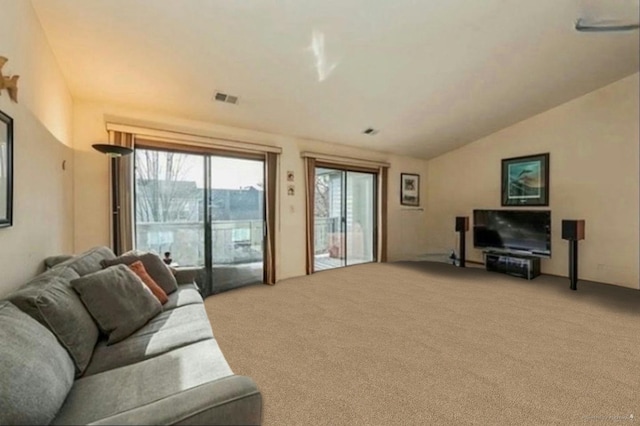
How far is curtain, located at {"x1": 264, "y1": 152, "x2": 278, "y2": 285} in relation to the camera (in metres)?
4.49

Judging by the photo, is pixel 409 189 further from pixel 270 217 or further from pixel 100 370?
pixel 100 370

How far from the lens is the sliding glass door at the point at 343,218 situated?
214 inches

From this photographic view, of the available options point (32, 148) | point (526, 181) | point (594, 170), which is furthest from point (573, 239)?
point (32, 148)

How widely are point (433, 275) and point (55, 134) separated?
501cm

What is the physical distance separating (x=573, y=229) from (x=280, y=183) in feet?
13.6

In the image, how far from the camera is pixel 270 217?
14.9 ft

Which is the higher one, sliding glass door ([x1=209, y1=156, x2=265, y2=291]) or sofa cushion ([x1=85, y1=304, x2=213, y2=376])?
sliding glass door ([x1=209, y1=156, x2=265, y2=291])

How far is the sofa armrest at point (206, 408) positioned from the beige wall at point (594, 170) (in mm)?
5408

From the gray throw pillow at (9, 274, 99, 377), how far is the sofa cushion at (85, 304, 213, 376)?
0.07m

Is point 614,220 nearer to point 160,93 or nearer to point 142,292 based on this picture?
point 142,292

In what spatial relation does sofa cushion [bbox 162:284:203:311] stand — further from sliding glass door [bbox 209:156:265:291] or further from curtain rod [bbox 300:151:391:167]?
curtain rod [bbox 300:151:391:167]

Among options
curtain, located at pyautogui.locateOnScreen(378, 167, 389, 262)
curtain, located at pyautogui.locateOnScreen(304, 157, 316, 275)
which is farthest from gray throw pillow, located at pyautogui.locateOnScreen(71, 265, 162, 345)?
curtain, located at pyautogui.locateOnScreen(378, 167, 389, 262)

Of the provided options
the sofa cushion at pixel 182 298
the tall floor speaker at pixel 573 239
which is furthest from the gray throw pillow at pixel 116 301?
the tall floor speaker at pixel 573 239

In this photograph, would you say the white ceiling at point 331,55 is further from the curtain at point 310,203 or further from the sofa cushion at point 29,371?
the sofa cushion at point 29,371
